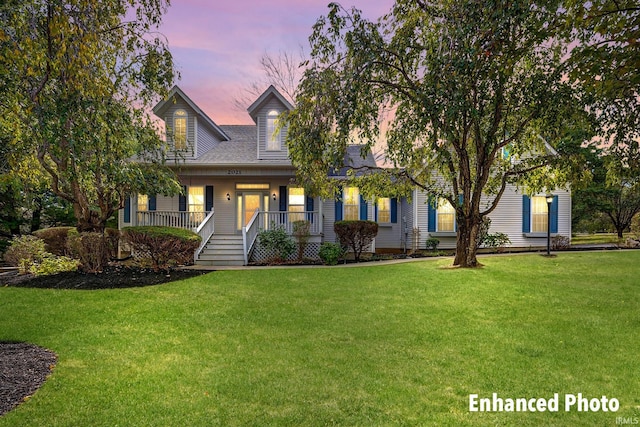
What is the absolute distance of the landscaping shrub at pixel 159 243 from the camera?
10.2 metres

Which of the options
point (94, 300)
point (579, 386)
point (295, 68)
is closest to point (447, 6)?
point (579, 386)

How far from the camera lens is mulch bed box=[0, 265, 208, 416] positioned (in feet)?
12.4

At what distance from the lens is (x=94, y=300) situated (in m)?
7.57

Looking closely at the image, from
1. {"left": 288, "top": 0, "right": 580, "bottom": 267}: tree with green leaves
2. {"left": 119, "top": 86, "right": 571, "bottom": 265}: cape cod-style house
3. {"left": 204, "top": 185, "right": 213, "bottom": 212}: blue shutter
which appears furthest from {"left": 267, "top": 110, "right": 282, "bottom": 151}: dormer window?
{"left": 288, "top": 0, "right": 580, "bottom": 267}: tree with green leaves

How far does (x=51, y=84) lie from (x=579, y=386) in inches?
374

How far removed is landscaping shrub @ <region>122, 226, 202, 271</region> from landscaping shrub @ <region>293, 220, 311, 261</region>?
162 inches

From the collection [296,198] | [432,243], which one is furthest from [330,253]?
[432,243]

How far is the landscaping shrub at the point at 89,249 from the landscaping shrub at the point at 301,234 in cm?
628

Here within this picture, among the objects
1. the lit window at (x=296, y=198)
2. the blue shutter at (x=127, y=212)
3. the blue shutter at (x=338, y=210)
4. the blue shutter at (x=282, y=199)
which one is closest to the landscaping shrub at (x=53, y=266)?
the blue shutter at (x=127, y=212)

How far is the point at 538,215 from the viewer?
1738cm

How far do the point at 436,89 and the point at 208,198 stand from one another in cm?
1096

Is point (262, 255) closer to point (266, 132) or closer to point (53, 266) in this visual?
point (266, 132)

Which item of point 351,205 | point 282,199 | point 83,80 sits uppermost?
point 83,80

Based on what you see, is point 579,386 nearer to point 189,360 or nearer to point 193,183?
point 189,360
